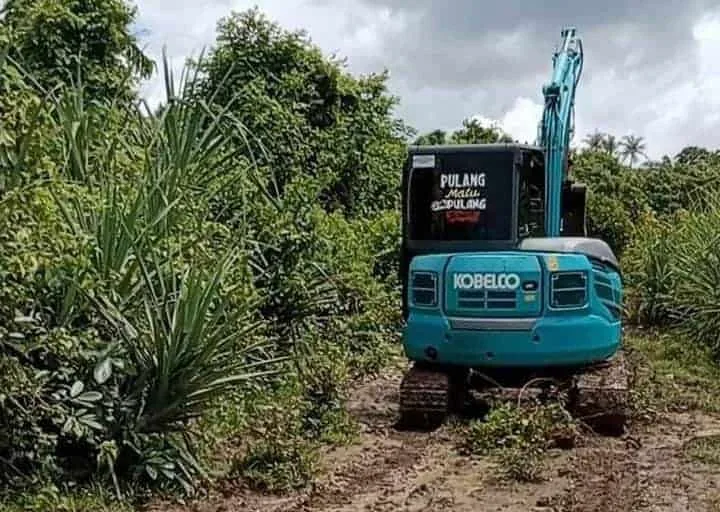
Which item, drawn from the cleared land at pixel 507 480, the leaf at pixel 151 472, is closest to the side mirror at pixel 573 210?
the cleared land at pixel 507 480

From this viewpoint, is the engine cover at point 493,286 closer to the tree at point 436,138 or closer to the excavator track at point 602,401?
the excavator track at point 602,401

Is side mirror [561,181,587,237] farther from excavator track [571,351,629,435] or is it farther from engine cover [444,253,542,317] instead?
excavator track [571,351,629,435]

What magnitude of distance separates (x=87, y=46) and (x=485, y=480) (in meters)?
5.66

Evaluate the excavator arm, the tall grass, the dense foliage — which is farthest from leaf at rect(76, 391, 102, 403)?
the tall grass

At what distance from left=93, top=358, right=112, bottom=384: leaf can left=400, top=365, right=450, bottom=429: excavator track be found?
2792mm

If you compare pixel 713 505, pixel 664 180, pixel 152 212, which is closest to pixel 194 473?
pixel 152 212

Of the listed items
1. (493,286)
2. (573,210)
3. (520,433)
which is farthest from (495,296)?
(573,210)

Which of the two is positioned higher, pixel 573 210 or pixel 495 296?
pixel 573 210

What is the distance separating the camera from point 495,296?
288 inches

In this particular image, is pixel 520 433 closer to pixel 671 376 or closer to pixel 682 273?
pixel 671 376

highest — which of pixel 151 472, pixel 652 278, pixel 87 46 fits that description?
pixel 87 46

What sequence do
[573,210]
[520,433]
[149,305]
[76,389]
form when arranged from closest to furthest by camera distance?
[76,389]
[149,305]
[520,433]
[573,210]

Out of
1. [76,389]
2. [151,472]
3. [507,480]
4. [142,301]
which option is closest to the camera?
[76,389]

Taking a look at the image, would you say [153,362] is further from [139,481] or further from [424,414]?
[424,414]
